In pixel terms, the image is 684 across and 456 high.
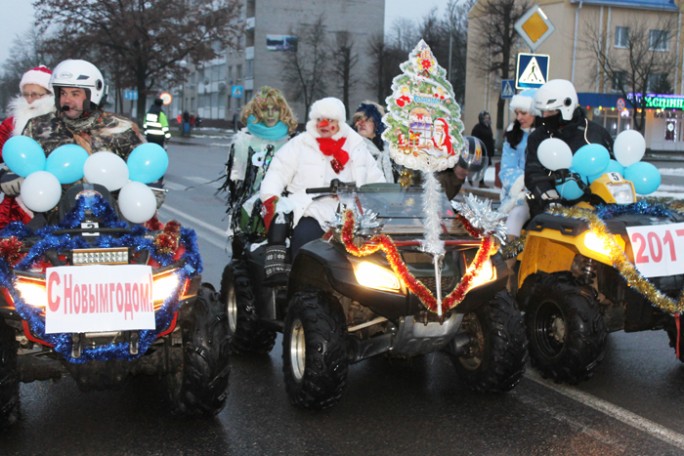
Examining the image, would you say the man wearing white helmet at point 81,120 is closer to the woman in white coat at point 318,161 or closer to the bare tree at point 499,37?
the woman in white coat at point 318,161

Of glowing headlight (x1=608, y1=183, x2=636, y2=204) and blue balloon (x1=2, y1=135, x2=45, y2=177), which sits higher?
blue balloon (x1=2, y1=135, x2=45, y2=177)

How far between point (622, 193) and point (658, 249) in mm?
710

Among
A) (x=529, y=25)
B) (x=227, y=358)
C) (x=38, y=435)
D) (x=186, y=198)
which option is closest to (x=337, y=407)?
(x=227, y=358)

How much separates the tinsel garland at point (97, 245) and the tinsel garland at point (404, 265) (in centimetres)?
87

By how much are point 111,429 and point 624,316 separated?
11.4 feet

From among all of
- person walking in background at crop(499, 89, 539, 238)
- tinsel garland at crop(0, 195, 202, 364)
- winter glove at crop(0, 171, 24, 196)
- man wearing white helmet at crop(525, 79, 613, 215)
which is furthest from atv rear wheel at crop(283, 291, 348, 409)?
person walking in background at crop(499, 89, 539, 238)

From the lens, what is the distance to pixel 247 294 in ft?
23.0

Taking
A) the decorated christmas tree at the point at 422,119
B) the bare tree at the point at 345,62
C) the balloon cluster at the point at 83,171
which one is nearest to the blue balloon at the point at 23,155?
the balloon cluster at the point at 83,171

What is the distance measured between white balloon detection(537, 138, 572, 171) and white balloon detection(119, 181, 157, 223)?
9.64 feet

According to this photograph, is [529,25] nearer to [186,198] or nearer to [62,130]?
[186,198]

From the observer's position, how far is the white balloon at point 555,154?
693cm

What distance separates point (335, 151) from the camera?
7.07 metres

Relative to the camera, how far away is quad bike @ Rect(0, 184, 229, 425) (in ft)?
15.9

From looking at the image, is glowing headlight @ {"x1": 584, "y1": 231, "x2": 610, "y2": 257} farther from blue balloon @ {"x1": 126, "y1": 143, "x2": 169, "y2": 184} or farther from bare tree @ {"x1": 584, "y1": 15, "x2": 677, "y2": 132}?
bare tree @ {"x1": 584, "y1": 15, "x2": 677, "y2": 132}
